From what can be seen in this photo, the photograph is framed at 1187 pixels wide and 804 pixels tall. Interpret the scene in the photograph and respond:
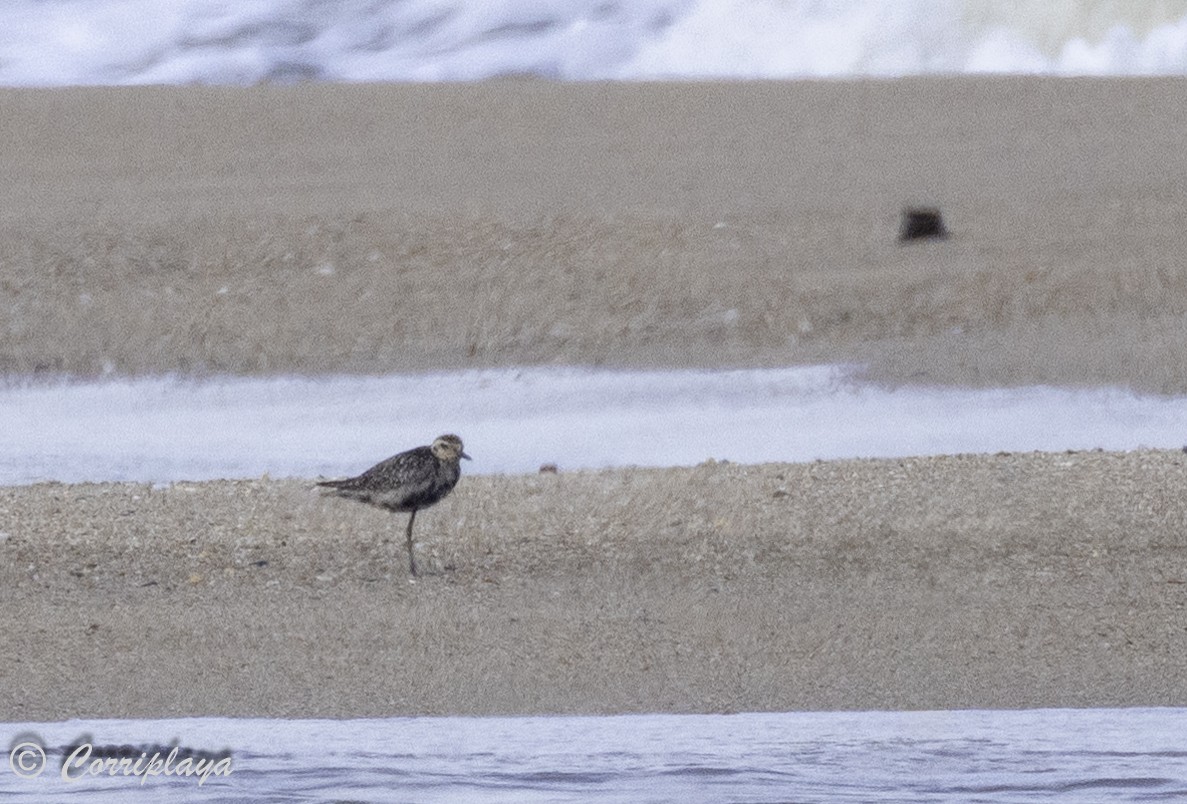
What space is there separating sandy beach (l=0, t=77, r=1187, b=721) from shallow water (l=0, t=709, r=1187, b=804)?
152 centimetres

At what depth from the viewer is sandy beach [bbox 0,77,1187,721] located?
5.52 m

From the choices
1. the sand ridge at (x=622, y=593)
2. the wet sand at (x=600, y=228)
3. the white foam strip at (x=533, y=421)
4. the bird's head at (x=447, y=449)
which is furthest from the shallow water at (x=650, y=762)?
the wet sand at (x=600, y=228)

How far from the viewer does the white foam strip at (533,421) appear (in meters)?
9.00

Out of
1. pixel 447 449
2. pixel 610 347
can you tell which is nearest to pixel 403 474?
pixel 447 449

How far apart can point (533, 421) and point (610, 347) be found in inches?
51.0

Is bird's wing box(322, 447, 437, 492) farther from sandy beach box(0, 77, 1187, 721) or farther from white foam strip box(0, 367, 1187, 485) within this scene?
white foam strip box(0, 367, 1187, 485)

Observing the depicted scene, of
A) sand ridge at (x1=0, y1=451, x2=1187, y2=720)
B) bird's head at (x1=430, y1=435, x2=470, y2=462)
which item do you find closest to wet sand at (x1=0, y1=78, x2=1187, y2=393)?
sand ridge at (x1=0, y1=451, x2=1187, y2=720)

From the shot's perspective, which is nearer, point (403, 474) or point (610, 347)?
point (403, 474)

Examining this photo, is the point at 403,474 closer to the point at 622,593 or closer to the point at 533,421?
the point at 622,593

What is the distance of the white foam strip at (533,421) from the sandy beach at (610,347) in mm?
300

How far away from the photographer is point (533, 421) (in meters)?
9.77

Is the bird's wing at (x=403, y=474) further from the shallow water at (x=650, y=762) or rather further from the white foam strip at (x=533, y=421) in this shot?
the shallow water at (x=650, y=762)

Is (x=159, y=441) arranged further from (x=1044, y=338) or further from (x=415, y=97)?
(x=415, y=97)

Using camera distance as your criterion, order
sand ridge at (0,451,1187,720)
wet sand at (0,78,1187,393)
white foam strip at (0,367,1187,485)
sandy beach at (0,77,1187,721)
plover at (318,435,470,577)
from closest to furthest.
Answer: sand ridge at (0,451,1187,720), sandy beach at (0,77,1187,721), plover at (318,435,470,577), white foam strip at (0,367,1187,485), wet sand at (0,78,1187,393)
